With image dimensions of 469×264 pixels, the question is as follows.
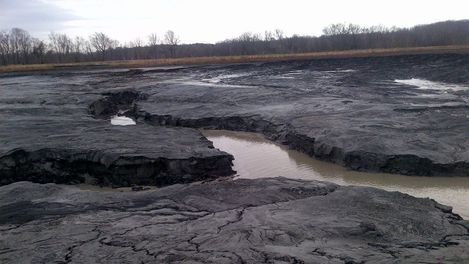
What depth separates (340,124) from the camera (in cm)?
895

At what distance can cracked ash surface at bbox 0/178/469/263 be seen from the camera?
3.38 meters

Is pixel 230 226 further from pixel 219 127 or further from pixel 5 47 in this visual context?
pixel 5 47

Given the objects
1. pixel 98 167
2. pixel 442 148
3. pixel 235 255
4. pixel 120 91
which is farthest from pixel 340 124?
pixel 120 91

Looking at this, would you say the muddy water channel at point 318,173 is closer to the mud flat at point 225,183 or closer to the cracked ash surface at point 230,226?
the mud flat at point 225,183

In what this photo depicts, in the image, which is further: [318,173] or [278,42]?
[278,42]

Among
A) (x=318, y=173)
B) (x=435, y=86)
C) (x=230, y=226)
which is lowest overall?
(x=318, y=173)

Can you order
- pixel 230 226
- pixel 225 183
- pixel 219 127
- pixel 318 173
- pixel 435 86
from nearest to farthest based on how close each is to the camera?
pixel 230 226
pixel 225 183
pixel 318 173
pixel 219 127
pixel 435 86

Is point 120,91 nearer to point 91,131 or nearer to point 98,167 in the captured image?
point 91,131

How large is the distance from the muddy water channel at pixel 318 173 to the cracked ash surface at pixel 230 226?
1.36m

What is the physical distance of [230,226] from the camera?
4.00 m

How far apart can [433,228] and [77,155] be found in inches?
242

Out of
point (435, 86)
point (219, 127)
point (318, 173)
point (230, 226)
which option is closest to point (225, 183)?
point (230, 226)

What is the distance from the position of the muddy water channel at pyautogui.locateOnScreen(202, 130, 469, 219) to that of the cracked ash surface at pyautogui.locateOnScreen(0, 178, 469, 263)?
1365mm

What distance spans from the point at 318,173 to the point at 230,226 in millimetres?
3593
